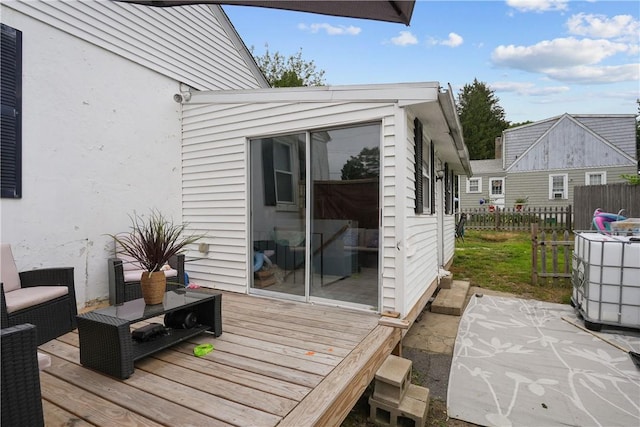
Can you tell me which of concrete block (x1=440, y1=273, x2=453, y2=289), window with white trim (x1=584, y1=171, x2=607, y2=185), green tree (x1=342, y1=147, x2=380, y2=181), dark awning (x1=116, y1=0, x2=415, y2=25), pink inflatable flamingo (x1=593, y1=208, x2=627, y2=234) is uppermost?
window with white trim (x1=584, y1=171, x2=607, y2=185)

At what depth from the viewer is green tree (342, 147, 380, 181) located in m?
3.44

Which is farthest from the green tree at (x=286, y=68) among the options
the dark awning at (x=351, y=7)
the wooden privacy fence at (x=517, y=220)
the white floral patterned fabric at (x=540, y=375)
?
the dark awning at (x=351, y=7)

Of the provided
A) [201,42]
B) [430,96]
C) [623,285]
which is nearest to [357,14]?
[430,96]

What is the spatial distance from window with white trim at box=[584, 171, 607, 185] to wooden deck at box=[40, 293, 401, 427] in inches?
716

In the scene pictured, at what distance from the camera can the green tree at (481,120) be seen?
29281mm

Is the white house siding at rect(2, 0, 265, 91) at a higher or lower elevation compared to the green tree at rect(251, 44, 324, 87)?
lower

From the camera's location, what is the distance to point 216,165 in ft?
14.6

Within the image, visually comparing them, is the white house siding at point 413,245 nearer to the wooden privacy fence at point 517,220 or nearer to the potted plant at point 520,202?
the wooden privacy fence at point 517,220

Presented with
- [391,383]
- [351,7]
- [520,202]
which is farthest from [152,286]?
[520,202]

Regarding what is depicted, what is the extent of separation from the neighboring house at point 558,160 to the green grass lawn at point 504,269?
720cm

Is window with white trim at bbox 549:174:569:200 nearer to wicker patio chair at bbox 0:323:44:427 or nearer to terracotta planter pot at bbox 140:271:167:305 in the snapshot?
terracotta planter pot at bbox 140:271:167:305

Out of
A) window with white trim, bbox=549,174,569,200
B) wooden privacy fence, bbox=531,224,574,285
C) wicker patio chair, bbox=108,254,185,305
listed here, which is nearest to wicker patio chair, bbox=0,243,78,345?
wicker patio chair, bbox=108,254,185,305

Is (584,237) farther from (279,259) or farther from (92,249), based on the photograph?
(92,249)

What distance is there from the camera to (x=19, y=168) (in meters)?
3.09
